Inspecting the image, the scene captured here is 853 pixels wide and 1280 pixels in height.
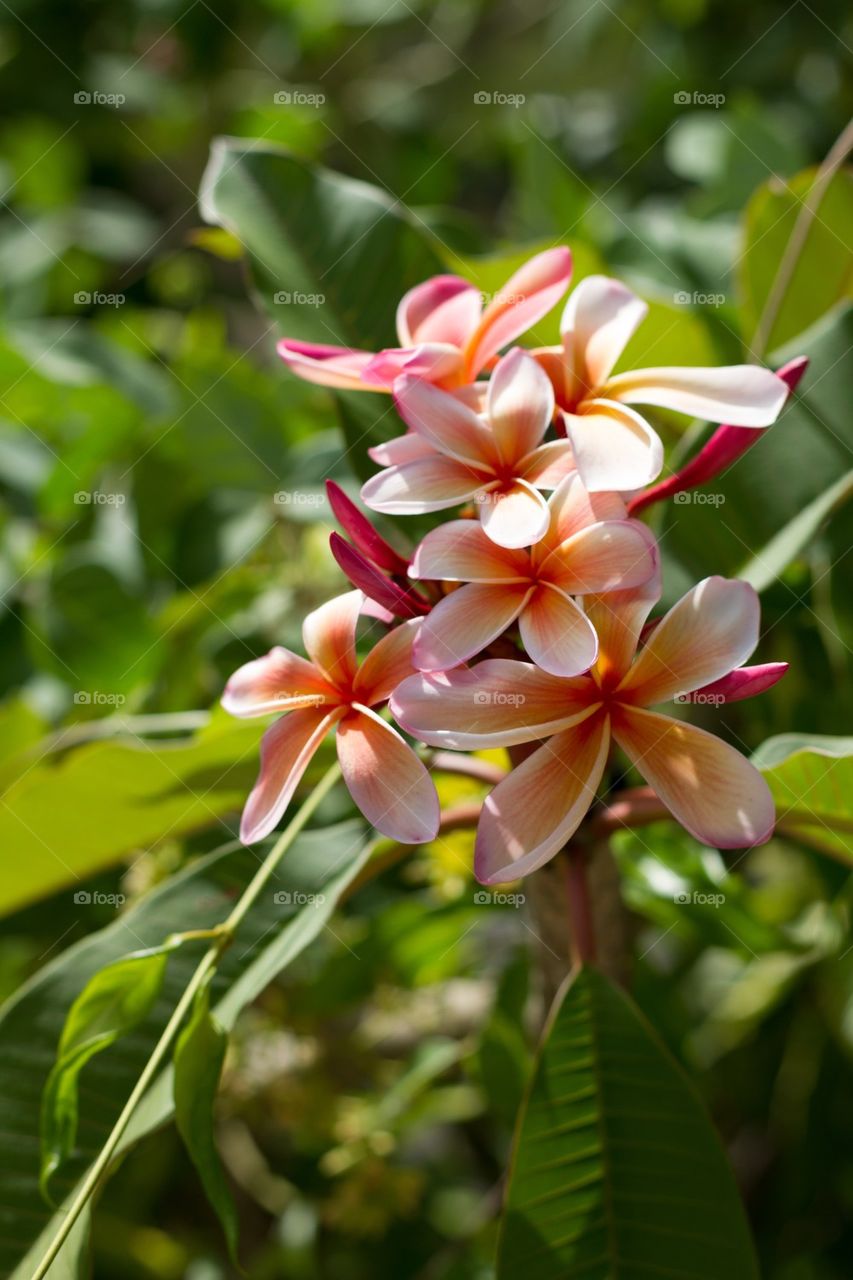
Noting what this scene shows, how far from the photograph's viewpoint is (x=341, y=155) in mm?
2018

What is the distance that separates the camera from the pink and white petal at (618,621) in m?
0.48

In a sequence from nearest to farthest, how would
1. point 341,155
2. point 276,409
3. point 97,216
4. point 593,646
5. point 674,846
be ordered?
point 593,646 → point 674,846 → point 276,409 → point 97,216 → point 341,155

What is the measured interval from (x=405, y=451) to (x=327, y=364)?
8 centimetres

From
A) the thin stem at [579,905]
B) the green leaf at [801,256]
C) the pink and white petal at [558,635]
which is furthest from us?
the green leaf at [801,256]

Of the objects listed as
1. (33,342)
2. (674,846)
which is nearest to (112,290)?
(33,342)

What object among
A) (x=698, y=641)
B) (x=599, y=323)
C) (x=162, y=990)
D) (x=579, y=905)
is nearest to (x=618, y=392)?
(x=599, y=323)

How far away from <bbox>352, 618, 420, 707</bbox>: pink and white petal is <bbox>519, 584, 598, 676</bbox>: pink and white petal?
0.05 metres

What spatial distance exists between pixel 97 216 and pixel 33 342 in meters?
0.76

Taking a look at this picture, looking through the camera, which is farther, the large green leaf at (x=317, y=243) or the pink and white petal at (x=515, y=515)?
the large green leaf at (x=317, y=243)

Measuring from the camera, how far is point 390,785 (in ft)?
1.56

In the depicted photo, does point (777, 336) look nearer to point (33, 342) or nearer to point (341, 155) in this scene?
point (33, 342)

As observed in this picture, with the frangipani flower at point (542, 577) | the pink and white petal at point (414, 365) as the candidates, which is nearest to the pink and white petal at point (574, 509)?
the frangipani flower at point (542, 577)

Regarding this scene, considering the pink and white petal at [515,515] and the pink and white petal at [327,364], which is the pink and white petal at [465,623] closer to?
the pink and white petal at [515,515]

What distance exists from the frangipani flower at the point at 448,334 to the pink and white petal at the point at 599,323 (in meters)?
0.02
